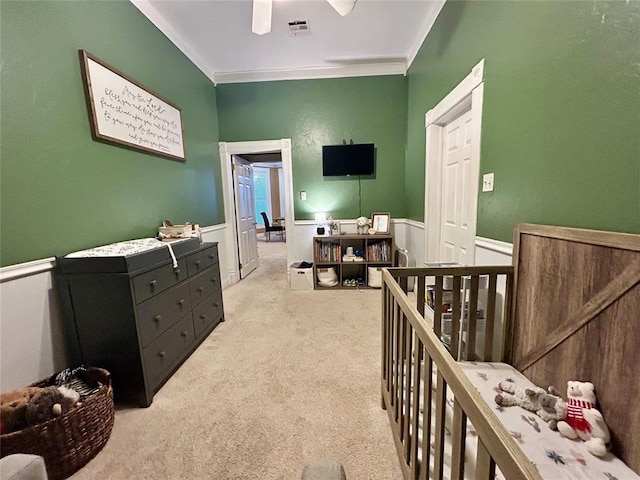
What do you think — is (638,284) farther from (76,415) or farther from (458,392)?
(76,415)

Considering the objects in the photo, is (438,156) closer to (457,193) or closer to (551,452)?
(457,193)

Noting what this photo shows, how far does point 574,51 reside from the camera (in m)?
1.12

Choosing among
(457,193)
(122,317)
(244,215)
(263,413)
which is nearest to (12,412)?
(122,317)

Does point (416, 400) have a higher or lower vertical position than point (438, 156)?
lower

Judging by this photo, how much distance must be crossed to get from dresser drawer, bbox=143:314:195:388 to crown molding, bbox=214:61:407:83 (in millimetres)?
3279

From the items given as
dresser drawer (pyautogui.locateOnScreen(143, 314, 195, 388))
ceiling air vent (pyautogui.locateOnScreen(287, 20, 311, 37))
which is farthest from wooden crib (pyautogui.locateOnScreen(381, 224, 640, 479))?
ceiling air vent (pyautogui.locateOnScreen(287, 20, 311, 37))

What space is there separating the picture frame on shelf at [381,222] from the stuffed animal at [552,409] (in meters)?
2.79

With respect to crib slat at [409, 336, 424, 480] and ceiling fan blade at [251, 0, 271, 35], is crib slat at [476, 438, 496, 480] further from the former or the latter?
ceiling fan blade at [251, 0, 271, 35]

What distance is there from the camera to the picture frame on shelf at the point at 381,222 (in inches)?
149

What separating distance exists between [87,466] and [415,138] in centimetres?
386

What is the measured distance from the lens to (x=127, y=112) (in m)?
2.14

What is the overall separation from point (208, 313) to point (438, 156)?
8.82 feet

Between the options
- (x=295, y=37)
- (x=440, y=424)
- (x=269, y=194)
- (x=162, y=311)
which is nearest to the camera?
(x=440, y=424)

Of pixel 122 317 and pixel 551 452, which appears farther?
pixel 122 317
